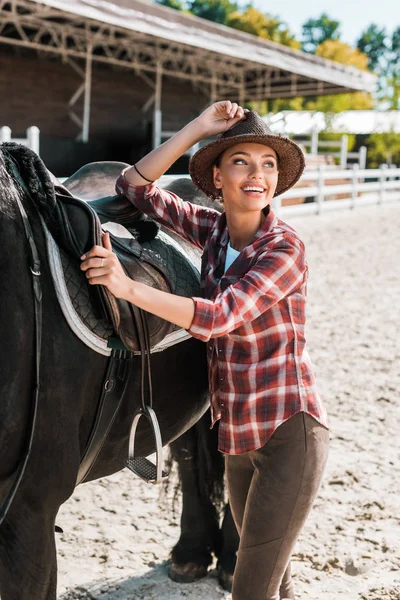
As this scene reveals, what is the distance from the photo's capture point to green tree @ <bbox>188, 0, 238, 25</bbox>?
5870 centimetres

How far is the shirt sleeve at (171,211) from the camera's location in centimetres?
198

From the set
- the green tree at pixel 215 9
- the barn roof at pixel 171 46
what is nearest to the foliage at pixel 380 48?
the green tree at pixel 215 9

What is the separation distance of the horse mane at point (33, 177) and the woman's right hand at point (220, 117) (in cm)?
49

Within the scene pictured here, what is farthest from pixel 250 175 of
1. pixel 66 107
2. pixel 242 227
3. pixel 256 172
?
pixel 66 107

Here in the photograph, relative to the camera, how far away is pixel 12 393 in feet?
4.58

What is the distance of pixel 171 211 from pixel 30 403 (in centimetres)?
80

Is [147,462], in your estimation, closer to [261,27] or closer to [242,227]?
[242,227]

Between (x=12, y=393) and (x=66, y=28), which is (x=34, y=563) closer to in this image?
(x=12, y=393)

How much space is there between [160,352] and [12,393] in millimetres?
555

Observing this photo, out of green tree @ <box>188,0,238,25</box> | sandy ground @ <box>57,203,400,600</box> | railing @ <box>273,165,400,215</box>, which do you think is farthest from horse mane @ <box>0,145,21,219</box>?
green tree @ <box>188,0,238,25</box>

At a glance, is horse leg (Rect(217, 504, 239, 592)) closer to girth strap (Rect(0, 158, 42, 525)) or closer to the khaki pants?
the khaki pants

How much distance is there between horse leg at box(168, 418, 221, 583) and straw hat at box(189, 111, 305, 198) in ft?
3.36

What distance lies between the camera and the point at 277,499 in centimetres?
167

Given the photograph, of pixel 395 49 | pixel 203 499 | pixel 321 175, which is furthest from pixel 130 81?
pixel 395 49
